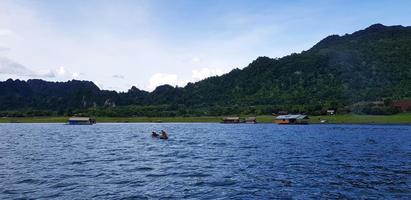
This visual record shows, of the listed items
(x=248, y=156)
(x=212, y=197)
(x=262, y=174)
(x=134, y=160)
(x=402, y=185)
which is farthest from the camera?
(x=248, y=156)

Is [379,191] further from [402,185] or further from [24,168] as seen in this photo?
[24,168]

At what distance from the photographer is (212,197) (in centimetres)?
3228

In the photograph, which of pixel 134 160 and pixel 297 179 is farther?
pixel 134 160

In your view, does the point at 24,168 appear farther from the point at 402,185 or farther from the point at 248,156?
the point at 402,185

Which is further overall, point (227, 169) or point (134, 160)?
point (134, 160)

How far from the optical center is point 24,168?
1939 inches

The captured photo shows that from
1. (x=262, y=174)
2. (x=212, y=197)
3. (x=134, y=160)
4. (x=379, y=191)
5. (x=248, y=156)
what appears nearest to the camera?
(x=212, y=197)

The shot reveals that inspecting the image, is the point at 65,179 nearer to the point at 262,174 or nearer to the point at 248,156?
the point at 262,174

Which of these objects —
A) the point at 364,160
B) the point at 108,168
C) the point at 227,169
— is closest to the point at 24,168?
the point at 108,168

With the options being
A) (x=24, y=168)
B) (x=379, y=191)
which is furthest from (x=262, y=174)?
(x=24, y=168)

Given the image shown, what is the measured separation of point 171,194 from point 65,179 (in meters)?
13.3

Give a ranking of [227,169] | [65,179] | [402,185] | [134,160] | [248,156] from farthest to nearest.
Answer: [248,156] → [134,160] → [227,169] → [65,179] → [402,185]

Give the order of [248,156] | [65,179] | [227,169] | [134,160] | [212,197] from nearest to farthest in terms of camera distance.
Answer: [212,197] → [65,179] → [227,169] → [134,160] → [248,156]

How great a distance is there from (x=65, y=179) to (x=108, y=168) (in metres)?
8.74
